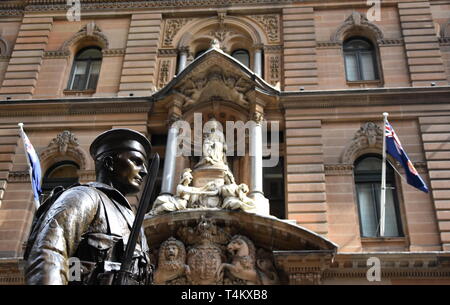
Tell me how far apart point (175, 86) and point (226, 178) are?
12.2 ft

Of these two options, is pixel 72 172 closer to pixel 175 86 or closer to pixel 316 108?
pixel 175 86

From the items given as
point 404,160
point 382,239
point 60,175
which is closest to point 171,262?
point 382,239

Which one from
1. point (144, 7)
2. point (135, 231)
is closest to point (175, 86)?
point (144, 7)

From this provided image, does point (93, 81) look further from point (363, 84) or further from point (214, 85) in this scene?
point (363, 84)

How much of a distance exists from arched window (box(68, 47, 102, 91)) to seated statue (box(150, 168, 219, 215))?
625 centimetres

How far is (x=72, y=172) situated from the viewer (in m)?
15.8

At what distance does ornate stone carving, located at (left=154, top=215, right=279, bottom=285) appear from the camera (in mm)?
11758

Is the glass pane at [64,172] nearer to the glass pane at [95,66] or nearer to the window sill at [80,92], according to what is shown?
the window sill at [80,92]

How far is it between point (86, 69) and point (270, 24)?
663 cm

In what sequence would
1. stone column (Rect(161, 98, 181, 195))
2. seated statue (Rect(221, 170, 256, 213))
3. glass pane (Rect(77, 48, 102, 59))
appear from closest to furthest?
seated statue (Rect(221, 170, 256, 213)), stone column (Rect(161, 98, 181, 195)), glass pane (Rect(77, 48, 102, 59))

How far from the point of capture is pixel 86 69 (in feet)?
59.7

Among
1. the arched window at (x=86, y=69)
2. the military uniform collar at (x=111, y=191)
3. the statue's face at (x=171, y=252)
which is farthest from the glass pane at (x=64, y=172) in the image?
the military uniform collar at (x=111, y=191)

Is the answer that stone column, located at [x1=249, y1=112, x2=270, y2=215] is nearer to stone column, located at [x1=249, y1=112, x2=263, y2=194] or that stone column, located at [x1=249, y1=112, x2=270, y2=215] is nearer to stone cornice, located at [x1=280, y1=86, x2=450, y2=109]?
stone column, located at [x1=249, y1=112, x2=263, y2=194]

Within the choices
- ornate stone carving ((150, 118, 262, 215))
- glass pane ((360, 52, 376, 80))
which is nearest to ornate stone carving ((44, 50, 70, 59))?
ornate stone carving ((150, 118, 262, 215))
